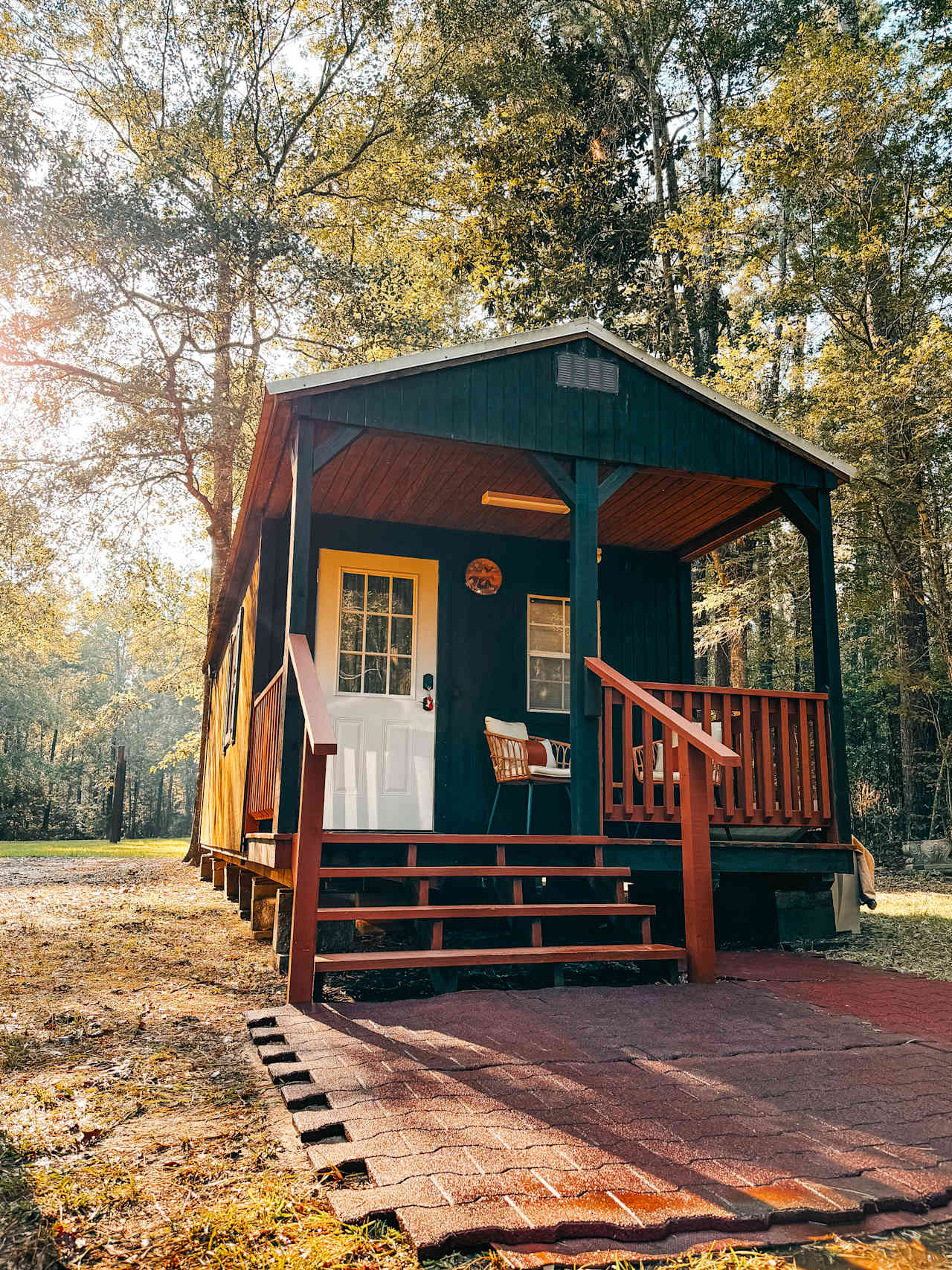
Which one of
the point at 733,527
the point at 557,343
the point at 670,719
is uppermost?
the point at 557,343

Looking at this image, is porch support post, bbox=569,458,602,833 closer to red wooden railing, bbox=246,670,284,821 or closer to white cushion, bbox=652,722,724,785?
white cushion, bbox=652,722,724,785

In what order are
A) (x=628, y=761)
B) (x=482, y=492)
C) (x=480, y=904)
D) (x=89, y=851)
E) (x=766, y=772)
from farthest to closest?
(x=89, y=851) < (x=482, y=492) < (x=766, y=772) < (x=628, y=761) < (x=480, y=904)

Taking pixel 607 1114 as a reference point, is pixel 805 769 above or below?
above

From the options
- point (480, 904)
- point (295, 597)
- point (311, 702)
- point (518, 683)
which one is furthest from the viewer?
point (518, 683)

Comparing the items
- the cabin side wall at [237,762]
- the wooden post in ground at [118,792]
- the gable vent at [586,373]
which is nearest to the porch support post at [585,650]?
the gable vent at [586,373]

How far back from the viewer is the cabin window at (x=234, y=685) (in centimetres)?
815

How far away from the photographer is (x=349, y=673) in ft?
21.9

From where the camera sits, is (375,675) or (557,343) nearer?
(557,343)

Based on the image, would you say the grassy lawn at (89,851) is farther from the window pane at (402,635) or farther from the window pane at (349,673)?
the window pane at (402,635)

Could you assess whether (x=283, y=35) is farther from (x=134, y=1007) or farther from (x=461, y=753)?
(x=134, y=1007)

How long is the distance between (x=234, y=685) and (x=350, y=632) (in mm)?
2348

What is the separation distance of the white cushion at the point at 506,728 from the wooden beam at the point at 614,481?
6.07ft

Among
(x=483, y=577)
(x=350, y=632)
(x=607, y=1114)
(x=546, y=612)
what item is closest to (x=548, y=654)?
(x=546, y=612)

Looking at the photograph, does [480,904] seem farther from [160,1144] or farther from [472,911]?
[160,1144]
